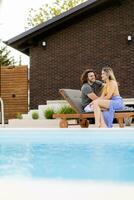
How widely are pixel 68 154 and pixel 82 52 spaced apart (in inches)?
332

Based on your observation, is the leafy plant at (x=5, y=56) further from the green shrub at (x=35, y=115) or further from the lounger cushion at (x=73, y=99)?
the lounger cushion at (x=73, y=99)

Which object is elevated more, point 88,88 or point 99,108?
point 88,88

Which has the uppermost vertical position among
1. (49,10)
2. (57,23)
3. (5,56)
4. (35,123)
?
(49,10)

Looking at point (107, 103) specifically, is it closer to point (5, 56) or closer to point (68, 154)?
point (68, 154)

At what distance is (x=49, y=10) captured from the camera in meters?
27.6

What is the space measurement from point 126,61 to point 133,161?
28.3 ft

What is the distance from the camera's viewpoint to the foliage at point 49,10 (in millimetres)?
27266

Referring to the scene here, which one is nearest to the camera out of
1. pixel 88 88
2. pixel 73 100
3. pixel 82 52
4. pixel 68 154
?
pixel 68 154

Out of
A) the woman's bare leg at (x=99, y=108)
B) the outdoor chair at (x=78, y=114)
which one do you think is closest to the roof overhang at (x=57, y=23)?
the outdoor chair at (x=78, y=114)

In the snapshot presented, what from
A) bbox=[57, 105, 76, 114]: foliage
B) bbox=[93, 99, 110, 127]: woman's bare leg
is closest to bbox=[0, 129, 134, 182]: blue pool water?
bbox=[93, 99, 110, 127]: woman's bare leg

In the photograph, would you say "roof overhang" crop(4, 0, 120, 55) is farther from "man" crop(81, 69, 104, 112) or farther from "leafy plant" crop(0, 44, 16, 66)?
"leafy plant" crop(0, 44, 16, 66)

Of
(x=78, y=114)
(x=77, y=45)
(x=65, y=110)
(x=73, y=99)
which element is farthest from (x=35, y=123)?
(x=78, y=114)

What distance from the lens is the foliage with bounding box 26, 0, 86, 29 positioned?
27266 millimetres

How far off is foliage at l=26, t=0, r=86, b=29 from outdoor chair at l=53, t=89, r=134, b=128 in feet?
60.0
